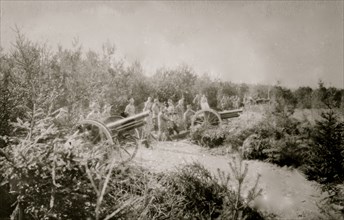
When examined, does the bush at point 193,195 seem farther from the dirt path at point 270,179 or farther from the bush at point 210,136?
the bush at point 210,136

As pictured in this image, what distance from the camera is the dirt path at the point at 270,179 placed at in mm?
7082

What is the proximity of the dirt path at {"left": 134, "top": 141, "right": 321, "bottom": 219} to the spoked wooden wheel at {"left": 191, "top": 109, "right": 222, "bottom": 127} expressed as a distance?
4.72 ft

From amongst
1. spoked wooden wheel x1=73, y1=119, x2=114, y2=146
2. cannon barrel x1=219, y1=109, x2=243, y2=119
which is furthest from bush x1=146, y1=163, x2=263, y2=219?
cannon barrel x1=219, y1=109, x2=243, y2=119

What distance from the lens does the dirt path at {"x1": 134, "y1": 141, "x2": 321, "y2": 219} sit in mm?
7082

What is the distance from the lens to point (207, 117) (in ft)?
45.5

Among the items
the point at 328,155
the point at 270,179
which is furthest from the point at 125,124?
the point at 328,155

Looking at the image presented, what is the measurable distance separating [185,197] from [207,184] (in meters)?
0.63

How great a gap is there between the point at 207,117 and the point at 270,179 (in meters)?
5.42

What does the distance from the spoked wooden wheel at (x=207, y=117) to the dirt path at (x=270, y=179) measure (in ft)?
4.72

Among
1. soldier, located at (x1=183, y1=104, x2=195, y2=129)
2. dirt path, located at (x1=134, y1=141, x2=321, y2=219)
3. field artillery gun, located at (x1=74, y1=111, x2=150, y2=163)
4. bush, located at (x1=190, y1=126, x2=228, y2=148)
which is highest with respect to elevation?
field artillery gun, located at (x1=74, y1=111, x2=150, y2=163)

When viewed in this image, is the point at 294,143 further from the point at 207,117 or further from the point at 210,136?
the point at 207,117

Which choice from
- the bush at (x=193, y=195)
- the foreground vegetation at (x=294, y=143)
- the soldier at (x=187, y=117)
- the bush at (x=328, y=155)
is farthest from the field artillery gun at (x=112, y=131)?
the soldier at (x=187, y=117)

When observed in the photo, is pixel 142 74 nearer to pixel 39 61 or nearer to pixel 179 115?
pixel 179 115

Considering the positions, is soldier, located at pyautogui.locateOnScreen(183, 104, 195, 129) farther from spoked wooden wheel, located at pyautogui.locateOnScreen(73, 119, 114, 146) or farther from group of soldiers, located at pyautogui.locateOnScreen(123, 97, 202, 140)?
spoked wooden wheel, located at pyautogui.locateOnScreen(73, 119, 114, 146)
